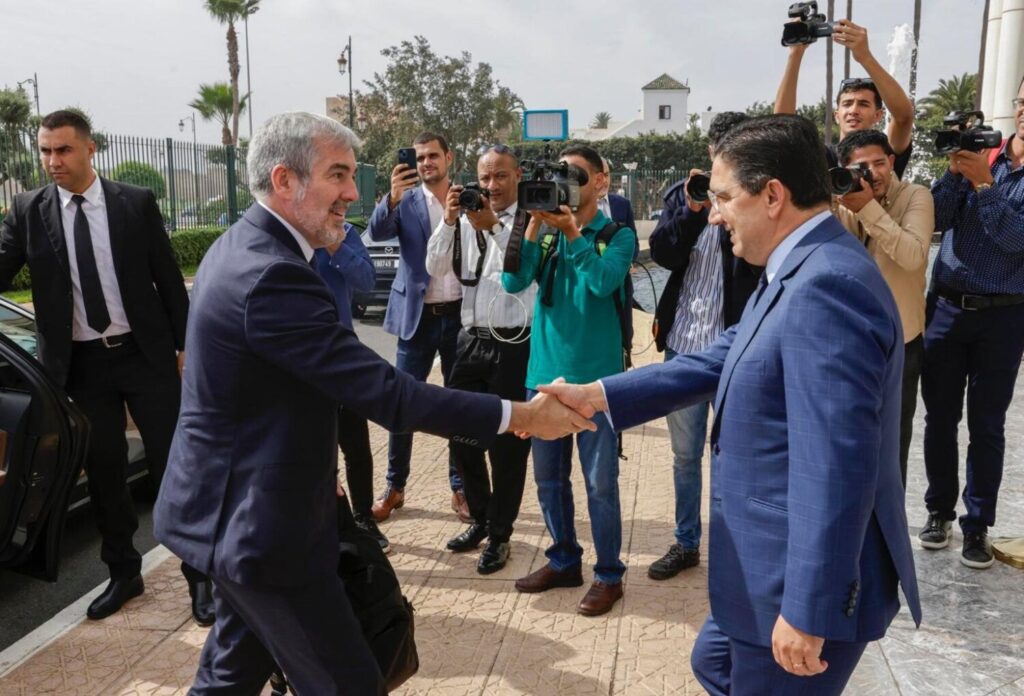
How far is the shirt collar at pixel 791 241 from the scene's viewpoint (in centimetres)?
197

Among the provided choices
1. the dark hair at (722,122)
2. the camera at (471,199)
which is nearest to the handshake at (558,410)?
the dark hair at (722,122)

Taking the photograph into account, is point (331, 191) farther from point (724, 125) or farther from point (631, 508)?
point (631, 508)

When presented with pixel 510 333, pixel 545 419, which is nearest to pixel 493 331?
pixel 510 333

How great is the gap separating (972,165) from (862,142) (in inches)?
22.2

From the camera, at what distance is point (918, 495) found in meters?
5.16

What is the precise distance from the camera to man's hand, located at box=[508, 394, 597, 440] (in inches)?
101

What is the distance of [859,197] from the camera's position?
3.67 metres

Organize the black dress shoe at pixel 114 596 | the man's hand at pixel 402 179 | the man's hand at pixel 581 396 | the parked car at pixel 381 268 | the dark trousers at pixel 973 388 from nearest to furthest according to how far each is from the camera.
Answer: the man's hand at pixel 581 396
the black dress shoe at pixel 114 596
the dark trousers at pixel 973 388
the man's hand at pixel 402 179
the parked car at pixel 381 268

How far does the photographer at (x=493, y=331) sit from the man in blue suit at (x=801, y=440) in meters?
2.13

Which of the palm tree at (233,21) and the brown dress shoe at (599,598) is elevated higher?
the palm tree at (233,21)

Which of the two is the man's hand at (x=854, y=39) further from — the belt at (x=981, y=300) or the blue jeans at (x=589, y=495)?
the blue jeans at (x=589, y=495)

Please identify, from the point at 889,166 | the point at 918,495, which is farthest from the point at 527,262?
the point at 918,495

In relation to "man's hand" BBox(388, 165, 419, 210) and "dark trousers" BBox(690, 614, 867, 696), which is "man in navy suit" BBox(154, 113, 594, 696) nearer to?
"dark trousers" BBox(690, 614, 867, 696)

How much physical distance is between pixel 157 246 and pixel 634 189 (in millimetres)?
23836
